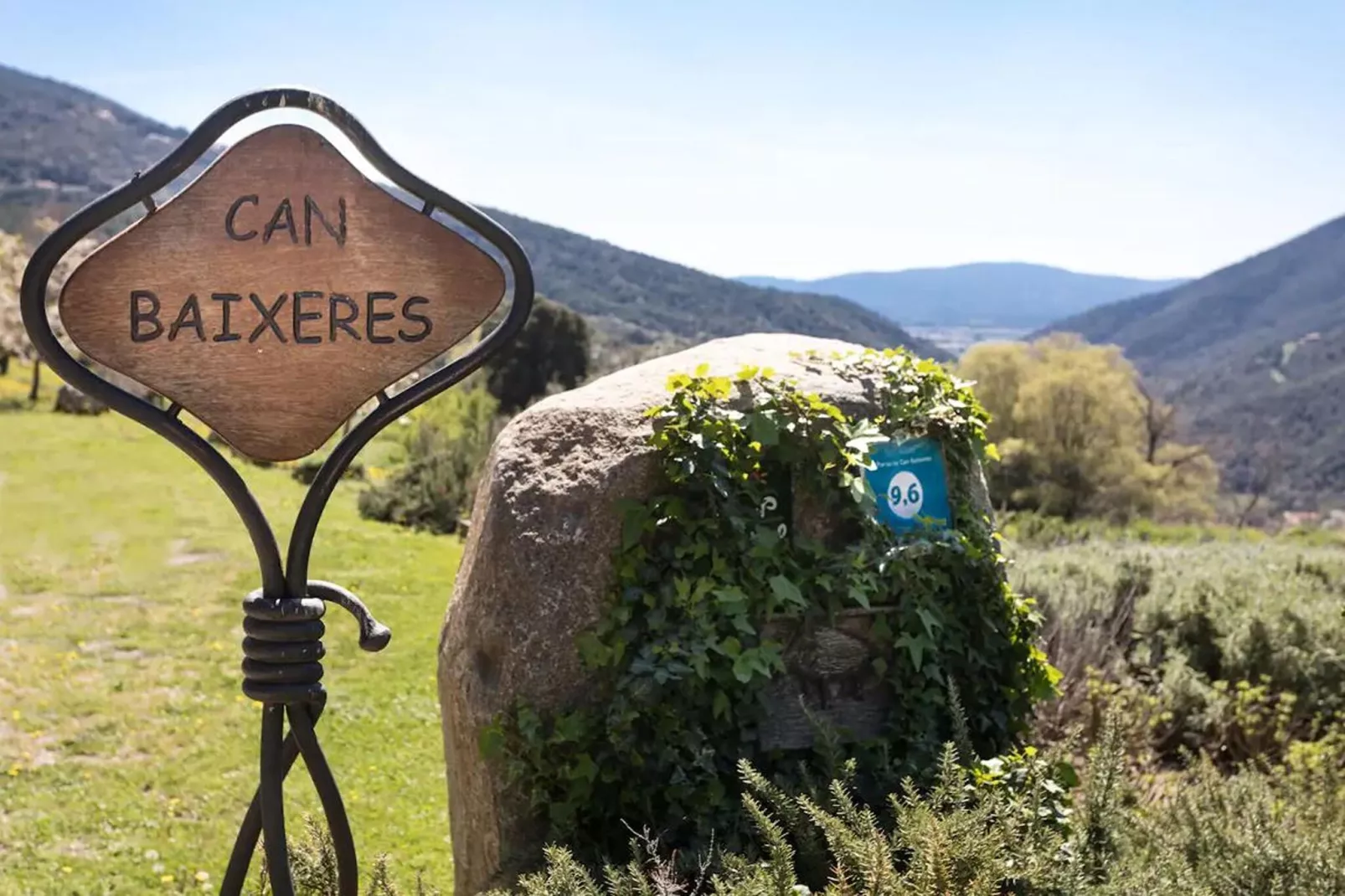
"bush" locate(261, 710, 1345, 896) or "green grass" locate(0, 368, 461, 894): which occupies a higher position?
"bush" locate(261, 710, 1345, 896)

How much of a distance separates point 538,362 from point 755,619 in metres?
25.5

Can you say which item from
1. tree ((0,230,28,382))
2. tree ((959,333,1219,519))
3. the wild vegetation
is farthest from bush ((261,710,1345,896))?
tree ((0,230,28,382))

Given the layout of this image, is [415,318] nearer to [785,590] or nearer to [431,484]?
[785,590]

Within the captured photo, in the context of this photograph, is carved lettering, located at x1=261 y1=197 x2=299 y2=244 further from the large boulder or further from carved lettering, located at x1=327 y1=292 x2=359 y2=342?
the large boulder

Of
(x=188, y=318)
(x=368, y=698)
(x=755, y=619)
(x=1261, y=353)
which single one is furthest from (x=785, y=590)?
(x=1261, y=353)

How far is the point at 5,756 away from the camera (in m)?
5.96

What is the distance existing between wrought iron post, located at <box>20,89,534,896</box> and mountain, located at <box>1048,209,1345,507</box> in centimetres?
4607

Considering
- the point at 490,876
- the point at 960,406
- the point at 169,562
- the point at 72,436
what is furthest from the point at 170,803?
the point at 72,436

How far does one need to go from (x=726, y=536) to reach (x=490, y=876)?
141cm

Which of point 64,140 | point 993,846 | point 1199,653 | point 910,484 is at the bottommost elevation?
point 1199,653

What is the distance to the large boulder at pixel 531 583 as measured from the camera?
3.31m

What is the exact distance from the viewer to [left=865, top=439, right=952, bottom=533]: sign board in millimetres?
3713

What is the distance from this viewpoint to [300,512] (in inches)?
95.0

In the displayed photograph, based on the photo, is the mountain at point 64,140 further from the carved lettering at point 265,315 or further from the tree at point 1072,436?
the carved lettering at point 265,315
